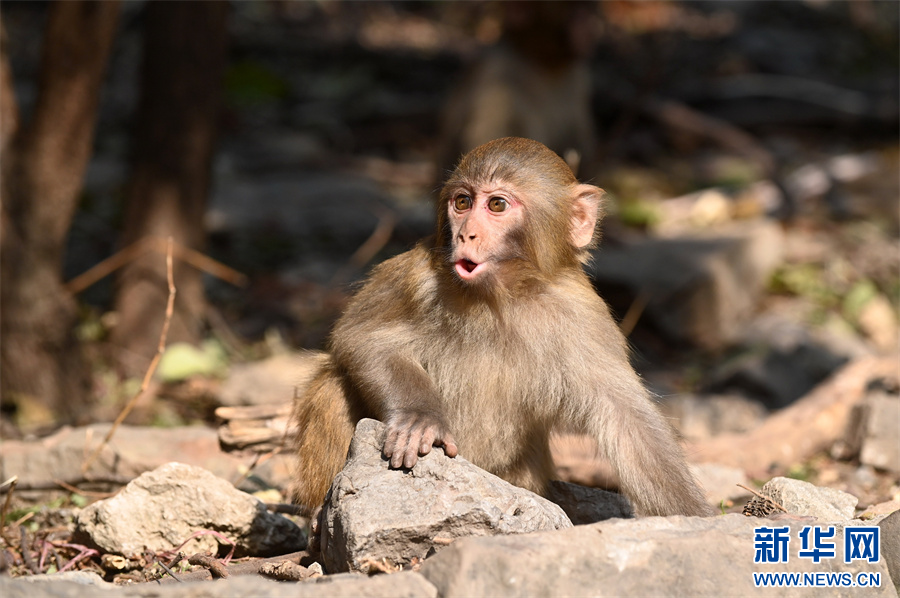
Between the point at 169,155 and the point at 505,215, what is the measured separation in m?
→ 4.44

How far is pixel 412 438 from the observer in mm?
3264

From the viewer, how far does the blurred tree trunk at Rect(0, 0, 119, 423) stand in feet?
18.9

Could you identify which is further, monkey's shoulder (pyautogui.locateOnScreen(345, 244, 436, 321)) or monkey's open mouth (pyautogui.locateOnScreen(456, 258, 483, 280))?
monkey's shoulder (pyautogui.locateOnScreen(345, 244, 436, 321))

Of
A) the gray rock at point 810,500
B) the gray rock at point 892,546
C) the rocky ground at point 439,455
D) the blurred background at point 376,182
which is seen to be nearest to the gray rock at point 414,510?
the rocky ground at point 439,455

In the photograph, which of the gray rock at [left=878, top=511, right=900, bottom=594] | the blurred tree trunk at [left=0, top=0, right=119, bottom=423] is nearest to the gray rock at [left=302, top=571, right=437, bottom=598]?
the gray rock at [left=878, top=511, right=900, bottom=594]

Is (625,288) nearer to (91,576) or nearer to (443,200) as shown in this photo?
(443,200)

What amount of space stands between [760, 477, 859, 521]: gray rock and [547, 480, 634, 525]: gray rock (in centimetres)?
57

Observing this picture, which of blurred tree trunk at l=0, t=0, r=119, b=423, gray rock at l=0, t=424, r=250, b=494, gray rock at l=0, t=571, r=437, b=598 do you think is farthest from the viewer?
blurred tree trunk at l=0, t=0, r=119, b=423

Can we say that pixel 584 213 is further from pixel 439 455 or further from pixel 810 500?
pixel 810 500

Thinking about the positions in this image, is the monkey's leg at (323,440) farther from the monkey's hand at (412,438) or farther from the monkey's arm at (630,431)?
the monkey's arm at (630,431)

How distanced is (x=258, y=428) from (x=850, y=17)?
627 inches

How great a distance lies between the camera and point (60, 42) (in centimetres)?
575

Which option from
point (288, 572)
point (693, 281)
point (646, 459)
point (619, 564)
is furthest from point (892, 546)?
point (693, 281)

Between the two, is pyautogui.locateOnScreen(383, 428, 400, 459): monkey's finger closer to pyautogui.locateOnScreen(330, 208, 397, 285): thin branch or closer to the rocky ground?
the rocky ground
